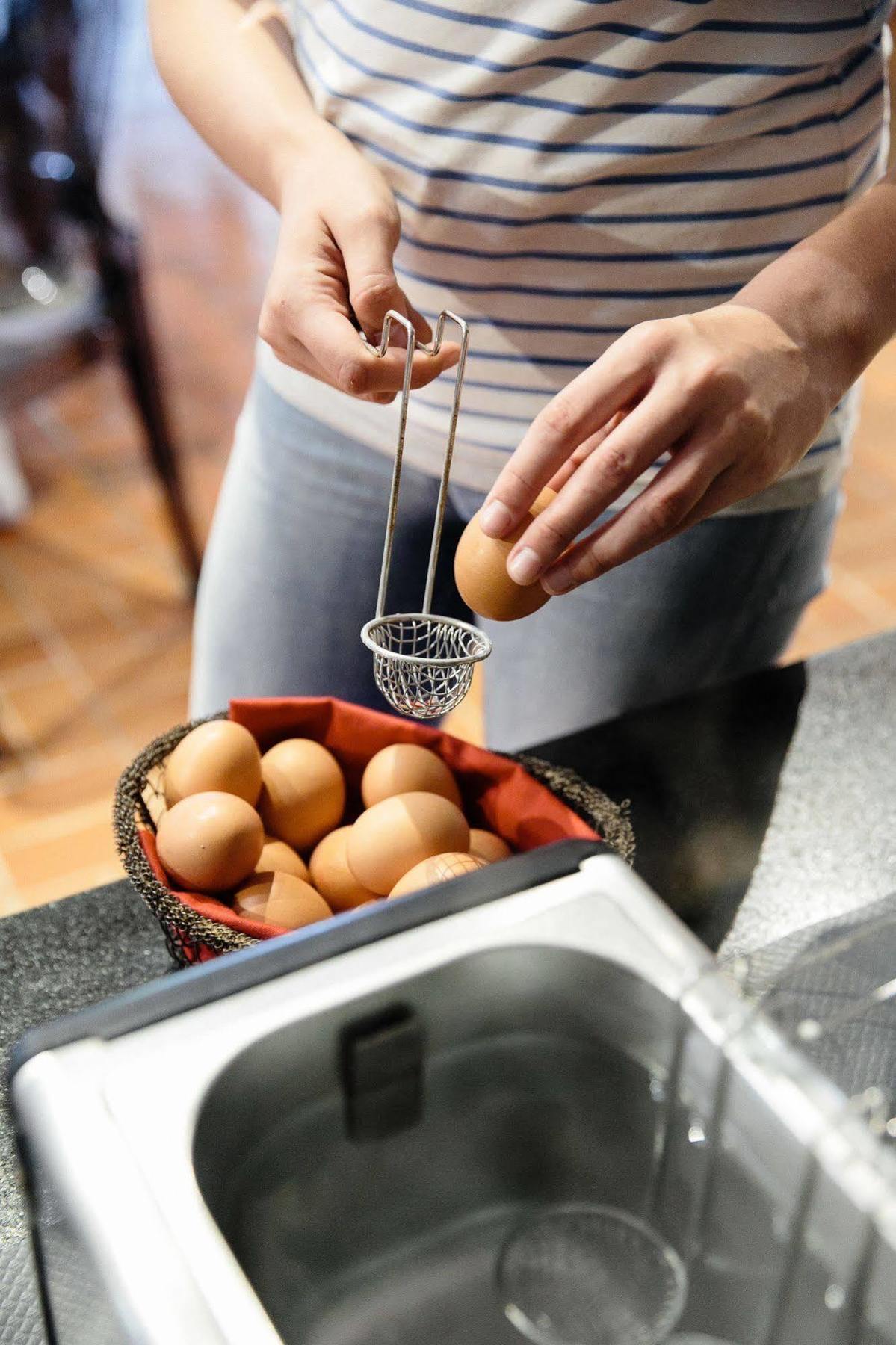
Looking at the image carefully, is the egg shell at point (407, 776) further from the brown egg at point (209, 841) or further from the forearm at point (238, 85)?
the forearm at point (238, 85)

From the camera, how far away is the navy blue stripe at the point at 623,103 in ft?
2.43

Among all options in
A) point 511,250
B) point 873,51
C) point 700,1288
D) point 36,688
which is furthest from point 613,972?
point 36,688

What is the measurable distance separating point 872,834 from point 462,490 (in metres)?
0.33

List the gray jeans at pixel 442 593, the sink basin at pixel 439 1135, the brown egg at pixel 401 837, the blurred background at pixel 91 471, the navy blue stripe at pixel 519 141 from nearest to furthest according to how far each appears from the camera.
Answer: the sink basin at pixel 439 1135, the brown egg at pixel 401 837, the navy blue stripe at pixel 519 141, the gray jeans at pixel 442 593, the blurred background at pixel 91 471

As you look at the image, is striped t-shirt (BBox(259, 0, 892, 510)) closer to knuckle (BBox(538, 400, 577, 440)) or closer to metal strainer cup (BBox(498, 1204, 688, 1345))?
knuckle (BBox(538, 400, 577, 440))

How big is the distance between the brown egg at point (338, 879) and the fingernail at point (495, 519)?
0.63 ft

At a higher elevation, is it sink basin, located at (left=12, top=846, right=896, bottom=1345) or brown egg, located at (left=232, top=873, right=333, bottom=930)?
sink basin, located at (left=12, top=846, right=896, bottom=1345)

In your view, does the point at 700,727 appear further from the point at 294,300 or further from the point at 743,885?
the point at 294,300

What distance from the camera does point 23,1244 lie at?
545mm

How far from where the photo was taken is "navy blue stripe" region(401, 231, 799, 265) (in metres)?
0.79

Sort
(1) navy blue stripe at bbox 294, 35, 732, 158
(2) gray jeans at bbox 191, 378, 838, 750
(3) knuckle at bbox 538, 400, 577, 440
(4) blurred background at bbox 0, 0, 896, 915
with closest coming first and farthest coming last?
(3) knuckle at bbox 538, 400, 577, 440 → (1) navy blue stripe at bbox 294, 35, 732, 158 → (2) gray jeans at bbox 191, 378, 838, 750 → (4) blurred background at bbox 0, 0, 896, 915

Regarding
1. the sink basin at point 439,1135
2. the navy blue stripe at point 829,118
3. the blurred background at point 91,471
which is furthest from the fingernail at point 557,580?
the blurred background at point 91,471

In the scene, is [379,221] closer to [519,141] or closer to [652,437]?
[519,141]

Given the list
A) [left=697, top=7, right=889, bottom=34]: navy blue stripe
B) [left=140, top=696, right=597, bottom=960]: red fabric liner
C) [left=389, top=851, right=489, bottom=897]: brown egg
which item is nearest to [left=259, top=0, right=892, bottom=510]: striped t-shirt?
[left=697, top=7, right=889, bottom=34]: navy blue stripe
